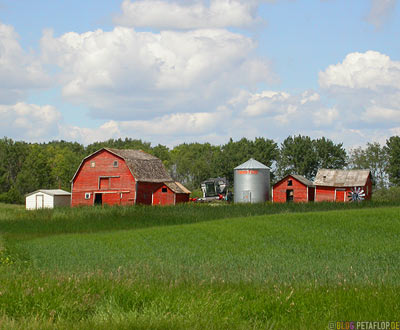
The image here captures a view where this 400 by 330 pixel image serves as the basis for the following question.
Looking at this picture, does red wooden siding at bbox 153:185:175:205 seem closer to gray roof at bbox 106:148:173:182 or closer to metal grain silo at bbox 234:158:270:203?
gray roof at bbox 106:148:173:182

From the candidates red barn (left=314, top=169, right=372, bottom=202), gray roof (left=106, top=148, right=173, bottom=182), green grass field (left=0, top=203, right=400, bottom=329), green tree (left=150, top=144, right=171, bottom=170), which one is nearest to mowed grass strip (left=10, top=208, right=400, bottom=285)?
green grass field (left=0, top=203, right=400, bottom=329)

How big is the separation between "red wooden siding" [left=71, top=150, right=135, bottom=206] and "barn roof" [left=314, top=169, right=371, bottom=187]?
2445cm

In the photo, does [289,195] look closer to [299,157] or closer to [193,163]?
[299,157]

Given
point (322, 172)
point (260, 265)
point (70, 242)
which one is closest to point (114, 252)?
point (70, 242)

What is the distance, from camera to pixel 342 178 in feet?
231

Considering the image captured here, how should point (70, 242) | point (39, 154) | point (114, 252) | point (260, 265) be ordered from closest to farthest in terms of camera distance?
point (260, 265) < point (114, 252) < point (70, 242) < point (39, 154)

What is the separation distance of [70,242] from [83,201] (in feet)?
122

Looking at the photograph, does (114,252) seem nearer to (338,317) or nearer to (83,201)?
(338,317)

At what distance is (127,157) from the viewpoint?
213ft

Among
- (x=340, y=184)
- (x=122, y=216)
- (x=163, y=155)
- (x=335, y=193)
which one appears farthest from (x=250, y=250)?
(x=163, y=155)

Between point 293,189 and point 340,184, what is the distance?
5878 millimetres

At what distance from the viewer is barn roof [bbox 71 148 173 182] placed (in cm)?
6394

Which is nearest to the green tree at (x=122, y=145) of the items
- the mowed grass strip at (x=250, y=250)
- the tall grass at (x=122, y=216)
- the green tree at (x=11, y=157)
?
the green tree at (x=11, y=157)

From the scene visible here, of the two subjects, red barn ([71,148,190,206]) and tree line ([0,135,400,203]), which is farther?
tree line ([0,135,400,203])
